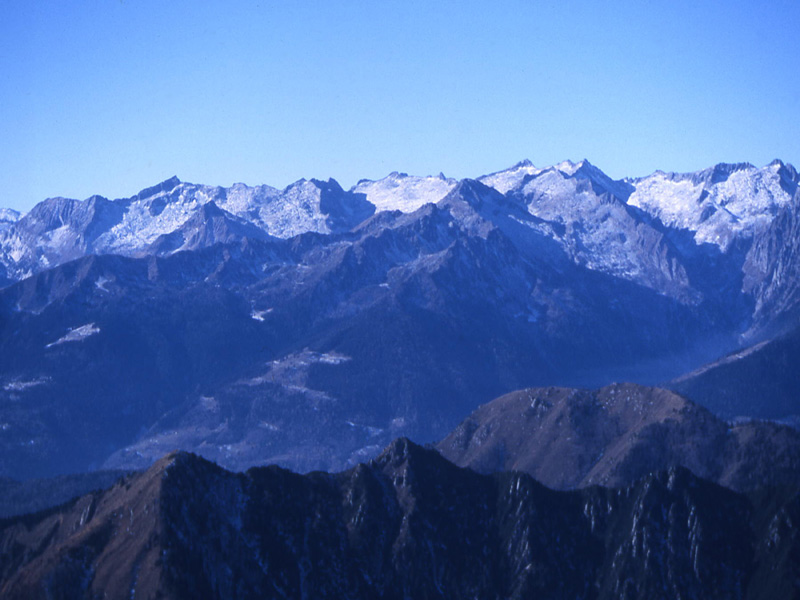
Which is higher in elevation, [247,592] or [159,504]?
[159,504]

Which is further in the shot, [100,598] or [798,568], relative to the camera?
[798,568]

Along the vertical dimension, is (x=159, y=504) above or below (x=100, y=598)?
above

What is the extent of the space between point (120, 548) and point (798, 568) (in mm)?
124470

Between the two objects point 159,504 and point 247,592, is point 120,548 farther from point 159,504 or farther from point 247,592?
point 247,592

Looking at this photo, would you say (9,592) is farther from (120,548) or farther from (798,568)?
(798,568)

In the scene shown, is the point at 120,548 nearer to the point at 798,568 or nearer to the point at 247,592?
the point at 247,592

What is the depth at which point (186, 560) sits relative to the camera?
19338 cm

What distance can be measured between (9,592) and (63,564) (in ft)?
34.9

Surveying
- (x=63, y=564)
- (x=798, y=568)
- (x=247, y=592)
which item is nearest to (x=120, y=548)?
(x=63, y=564)

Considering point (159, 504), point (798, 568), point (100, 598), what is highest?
point (159, 504)

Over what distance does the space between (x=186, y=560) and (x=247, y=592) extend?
44.1ft

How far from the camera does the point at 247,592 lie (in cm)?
19838

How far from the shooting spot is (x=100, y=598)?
612ft

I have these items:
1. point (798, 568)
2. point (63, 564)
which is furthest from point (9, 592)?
point (798, 568)
